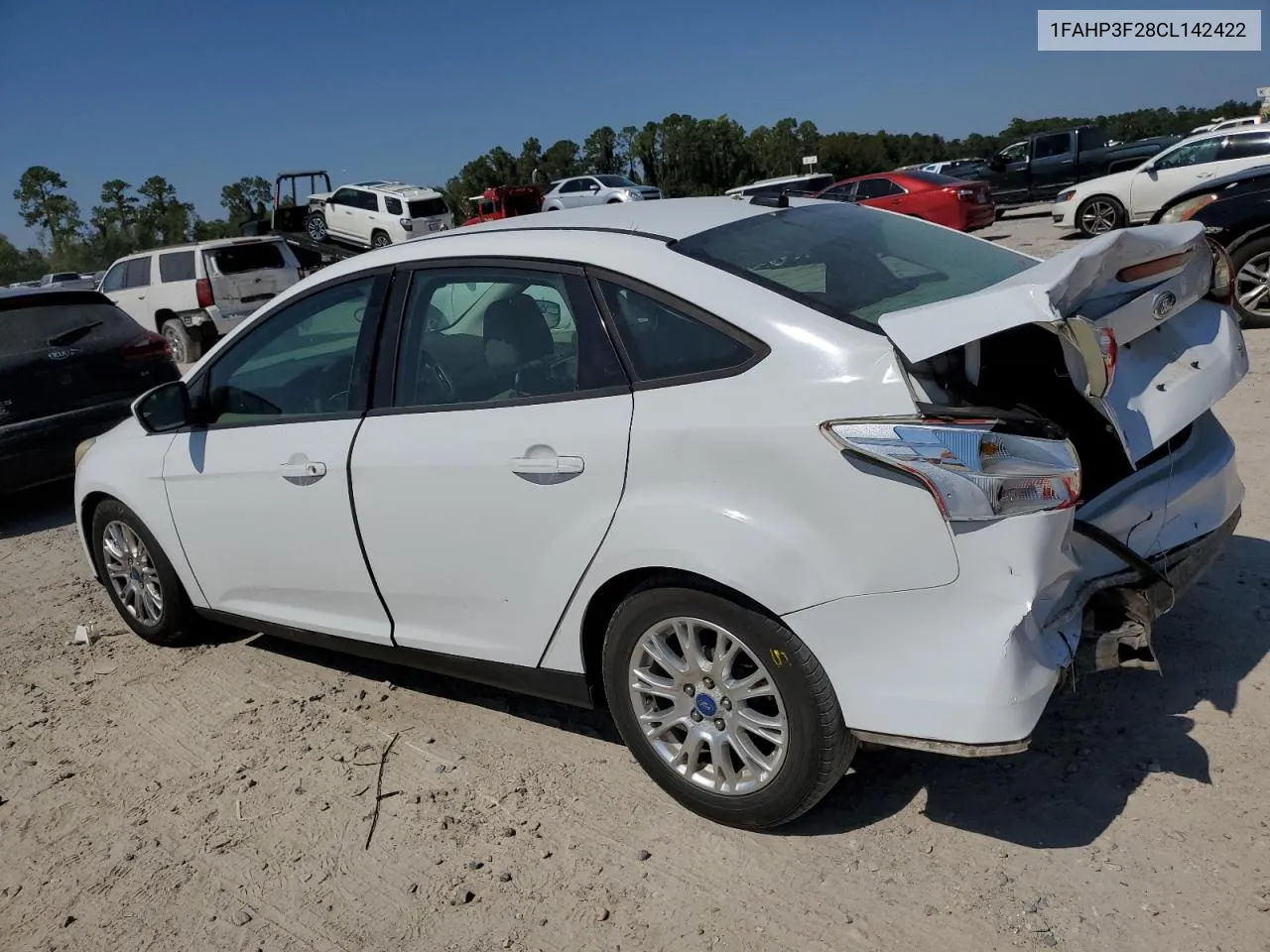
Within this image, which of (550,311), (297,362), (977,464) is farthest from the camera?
(297,362)

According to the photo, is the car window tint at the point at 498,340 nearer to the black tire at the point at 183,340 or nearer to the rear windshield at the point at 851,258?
the rear windshield at the point at 851,258

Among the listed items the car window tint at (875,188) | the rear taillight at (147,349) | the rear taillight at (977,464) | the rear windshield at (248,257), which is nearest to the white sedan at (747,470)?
the rear taillight at (977,464)

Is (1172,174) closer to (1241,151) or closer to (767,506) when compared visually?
(1241,151)

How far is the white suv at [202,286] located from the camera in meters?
15.1

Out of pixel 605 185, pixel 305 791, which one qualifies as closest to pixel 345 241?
pixel 605 185

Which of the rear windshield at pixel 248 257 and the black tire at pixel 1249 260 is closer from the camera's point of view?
the black tire at pixel 1249 260

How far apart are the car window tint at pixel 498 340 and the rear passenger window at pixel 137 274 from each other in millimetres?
14474

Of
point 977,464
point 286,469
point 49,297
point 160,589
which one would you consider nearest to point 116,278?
point 49,297

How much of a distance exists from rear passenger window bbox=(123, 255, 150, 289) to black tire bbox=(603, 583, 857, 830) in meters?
15.4

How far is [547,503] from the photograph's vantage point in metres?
Answer: 2.90

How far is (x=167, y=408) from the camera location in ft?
13.2

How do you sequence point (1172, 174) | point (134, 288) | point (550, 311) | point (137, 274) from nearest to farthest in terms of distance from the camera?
point (550, 311) → point (134, 288) → point (137, 274) → point (1172, 174)

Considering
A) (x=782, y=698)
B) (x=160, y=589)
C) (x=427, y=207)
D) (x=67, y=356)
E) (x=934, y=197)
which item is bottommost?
(x=160, y=589)

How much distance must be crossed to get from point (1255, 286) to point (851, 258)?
253 inches
